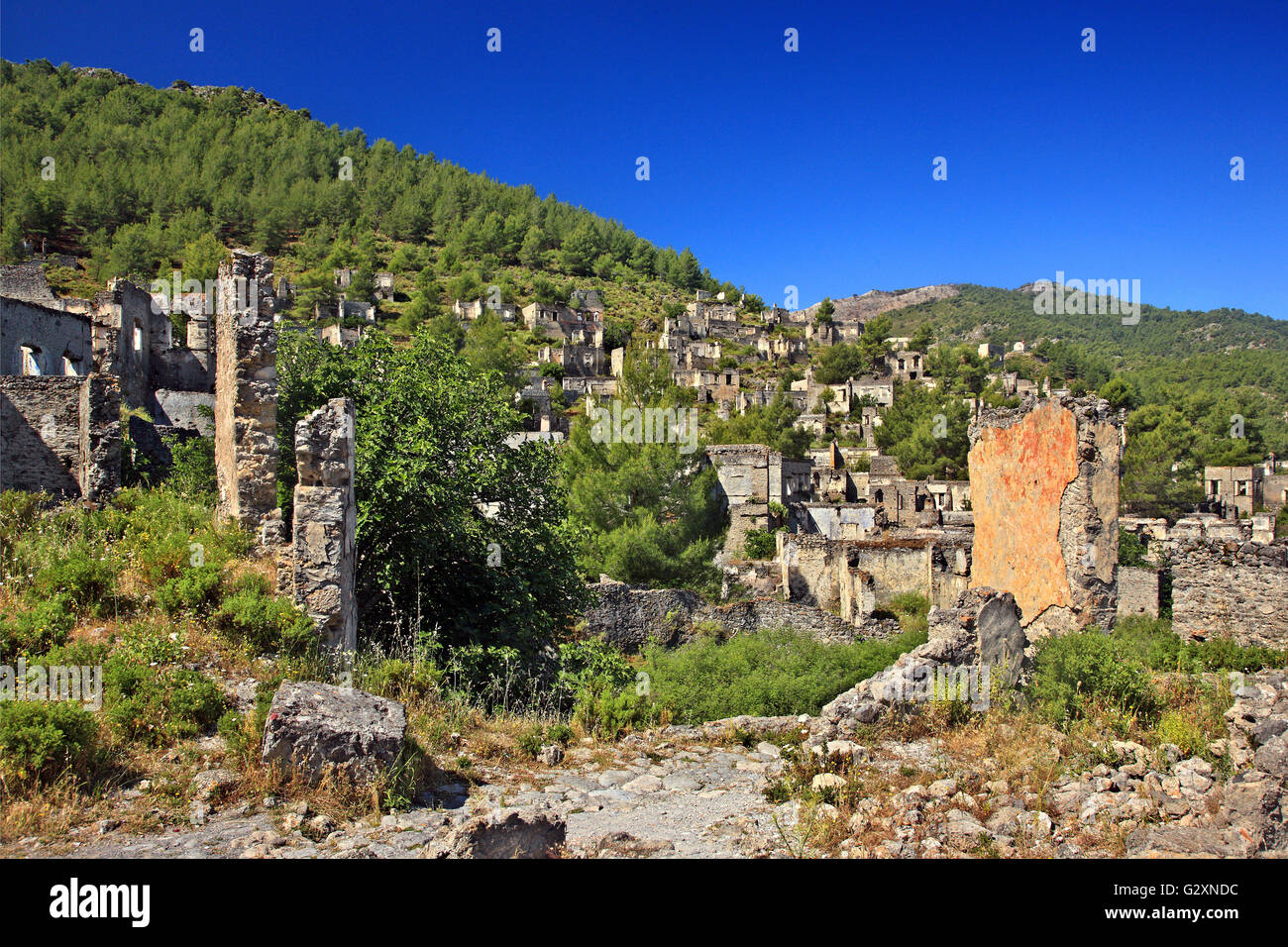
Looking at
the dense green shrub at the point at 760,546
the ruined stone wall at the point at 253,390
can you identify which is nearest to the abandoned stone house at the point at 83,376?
the ruined stone wall at the point at 253,390

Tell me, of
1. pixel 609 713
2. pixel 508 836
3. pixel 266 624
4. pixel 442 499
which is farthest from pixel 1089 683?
pixel 266 624

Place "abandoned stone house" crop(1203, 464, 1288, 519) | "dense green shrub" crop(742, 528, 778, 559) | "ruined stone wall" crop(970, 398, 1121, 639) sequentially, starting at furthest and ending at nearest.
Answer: "abandoned stone house" crop(1203, 464, 1288, 519) < "dense green shrub" crop(742, 528, 778, 559) < "ruined stone wall" crop(970, 398, 1121, 639)

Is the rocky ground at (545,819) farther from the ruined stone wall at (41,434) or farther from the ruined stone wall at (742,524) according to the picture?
the ruined stone wall at (742,524)

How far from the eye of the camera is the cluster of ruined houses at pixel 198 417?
7141 millimetres

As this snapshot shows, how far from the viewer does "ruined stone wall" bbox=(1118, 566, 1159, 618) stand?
66.2 ft

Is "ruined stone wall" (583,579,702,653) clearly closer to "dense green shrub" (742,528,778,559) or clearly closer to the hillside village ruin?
the hillside village ruin

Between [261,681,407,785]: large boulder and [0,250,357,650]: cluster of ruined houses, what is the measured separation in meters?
1.84

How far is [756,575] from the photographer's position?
26375mm

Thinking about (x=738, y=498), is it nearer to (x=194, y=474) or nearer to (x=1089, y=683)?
(x=194, y=474)

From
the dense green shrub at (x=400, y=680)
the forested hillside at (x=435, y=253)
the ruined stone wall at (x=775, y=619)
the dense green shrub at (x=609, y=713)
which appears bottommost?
the ruined stone wall at (x=775, y=619)

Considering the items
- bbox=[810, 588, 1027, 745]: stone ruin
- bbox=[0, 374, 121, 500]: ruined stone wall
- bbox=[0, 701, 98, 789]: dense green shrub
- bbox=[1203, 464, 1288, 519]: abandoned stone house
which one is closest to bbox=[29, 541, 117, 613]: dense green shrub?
bbox=[0, 701, 98, 789]: dense green shrub

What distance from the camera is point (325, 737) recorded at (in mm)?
5168

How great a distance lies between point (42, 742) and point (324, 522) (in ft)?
9.21

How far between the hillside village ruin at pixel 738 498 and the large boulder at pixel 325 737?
185 cm
